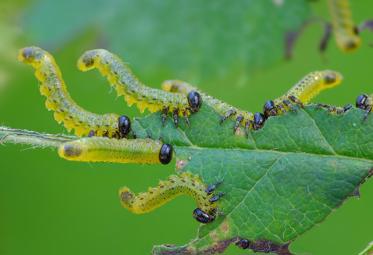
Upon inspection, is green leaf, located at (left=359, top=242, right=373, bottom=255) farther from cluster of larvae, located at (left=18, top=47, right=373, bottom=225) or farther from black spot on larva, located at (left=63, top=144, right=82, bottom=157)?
black spot on larva, located at (left=63, top=144, right=82, bottom=157)

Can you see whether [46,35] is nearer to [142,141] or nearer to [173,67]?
[173,67]

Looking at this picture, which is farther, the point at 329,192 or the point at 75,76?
the point at 75,76

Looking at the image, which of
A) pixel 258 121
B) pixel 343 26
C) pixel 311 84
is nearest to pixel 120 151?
pixel 258 121

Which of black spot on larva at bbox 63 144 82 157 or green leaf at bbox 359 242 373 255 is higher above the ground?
black spot on larva at bbox 63 144 82 157

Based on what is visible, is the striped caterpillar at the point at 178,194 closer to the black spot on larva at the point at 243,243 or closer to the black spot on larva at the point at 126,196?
the black spot on larva at the point at 126,196

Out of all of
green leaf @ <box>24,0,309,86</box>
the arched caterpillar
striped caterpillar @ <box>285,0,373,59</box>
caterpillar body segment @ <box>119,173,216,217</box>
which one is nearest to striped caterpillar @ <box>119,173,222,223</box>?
caterpillar body segment @ <box>119,173,216,217</box>

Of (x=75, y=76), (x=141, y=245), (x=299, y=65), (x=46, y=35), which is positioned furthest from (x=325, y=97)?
(x=46, y=35)

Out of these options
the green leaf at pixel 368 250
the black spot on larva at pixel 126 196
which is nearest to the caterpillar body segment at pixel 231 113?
the black spot on larva at pixel 126 196
